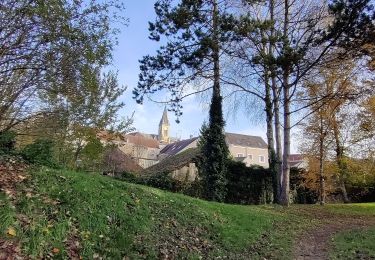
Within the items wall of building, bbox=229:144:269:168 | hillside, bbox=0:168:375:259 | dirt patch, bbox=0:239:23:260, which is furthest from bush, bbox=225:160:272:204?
wall of building, bbox=229:144:269:168

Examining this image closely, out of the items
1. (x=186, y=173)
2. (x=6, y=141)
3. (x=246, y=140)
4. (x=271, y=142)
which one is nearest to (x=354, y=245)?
(x=6, y=141)

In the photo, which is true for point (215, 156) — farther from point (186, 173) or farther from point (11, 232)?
point (11, 232)

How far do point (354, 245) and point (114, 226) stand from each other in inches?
269

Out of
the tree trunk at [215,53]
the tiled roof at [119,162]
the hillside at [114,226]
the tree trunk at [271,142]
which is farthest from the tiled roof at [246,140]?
the hillside at [114,226]

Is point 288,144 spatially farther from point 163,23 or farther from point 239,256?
point 239,256

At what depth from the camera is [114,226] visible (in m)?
7.26

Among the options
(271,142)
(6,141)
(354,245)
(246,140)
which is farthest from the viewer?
(246,140)

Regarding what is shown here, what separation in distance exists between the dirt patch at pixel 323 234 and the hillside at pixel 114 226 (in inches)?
13.8

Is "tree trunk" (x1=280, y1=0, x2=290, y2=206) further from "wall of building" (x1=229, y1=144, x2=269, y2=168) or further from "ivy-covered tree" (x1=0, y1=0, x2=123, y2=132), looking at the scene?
"wall of building" (x1=229, y1=144, x2=269, y2=168)

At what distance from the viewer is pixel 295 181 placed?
31.6 metres

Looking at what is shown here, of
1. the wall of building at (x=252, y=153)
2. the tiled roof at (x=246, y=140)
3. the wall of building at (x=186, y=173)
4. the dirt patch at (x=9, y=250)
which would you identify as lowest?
the dirt patch at (x=9, y=250)

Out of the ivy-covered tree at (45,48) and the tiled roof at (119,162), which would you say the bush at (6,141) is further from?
the tiled roof at (119,162)

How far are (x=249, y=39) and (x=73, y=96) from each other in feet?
27.7

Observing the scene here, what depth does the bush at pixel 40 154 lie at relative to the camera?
354 inches
